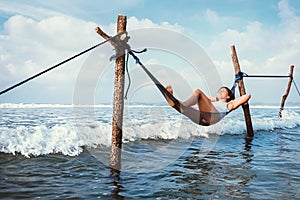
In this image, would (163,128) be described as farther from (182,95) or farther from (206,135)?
(182,95)

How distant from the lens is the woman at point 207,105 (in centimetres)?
458

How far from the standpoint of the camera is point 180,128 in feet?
34.0

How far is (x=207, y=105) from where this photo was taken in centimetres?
489

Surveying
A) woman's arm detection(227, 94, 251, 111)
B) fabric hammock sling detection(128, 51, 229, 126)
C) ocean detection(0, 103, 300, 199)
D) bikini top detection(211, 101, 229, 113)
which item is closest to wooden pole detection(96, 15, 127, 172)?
fabric hammock sling detection(128, 51, 229, 126)

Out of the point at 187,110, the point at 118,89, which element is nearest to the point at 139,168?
the point at 187,110

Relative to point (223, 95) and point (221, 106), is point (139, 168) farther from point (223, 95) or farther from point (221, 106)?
point (223, 95)

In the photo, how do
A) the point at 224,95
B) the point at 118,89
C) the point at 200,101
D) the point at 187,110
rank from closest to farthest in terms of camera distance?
the point at 118,89, the point at 187,110, the point at 200,101, the point at 224,95

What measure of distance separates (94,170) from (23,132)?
3.32 metres

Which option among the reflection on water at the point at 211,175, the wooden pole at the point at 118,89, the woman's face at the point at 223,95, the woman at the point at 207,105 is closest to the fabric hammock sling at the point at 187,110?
the woman at the point at 207,105

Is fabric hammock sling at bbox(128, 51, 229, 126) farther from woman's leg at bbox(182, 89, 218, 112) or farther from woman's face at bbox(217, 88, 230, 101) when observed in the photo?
woman's face at bbox(217, 88, 230, 101)

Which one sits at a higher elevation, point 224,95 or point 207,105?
point 224,95

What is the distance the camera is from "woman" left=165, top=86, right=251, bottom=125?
15.0 ft

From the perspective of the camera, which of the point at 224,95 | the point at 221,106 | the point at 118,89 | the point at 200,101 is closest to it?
the point at 118,89

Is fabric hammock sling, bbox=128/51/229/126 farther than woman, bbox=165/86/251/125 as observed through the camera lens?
No
